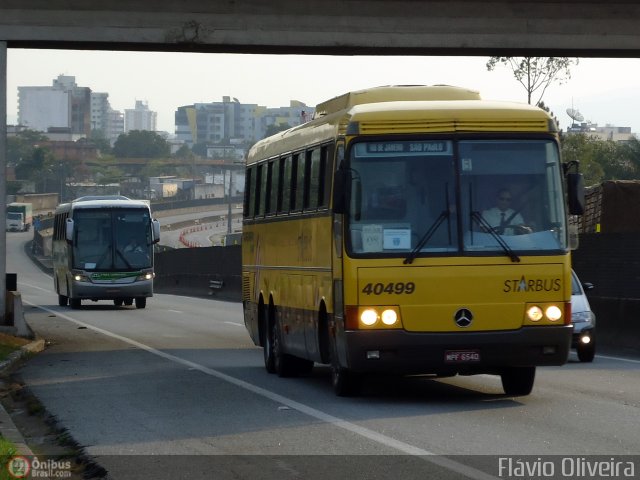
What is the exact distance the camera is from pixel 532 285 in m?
14.5

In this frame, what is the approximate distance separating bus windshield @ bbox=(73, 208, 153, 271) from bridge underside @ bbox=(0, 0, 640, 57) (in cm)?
1865

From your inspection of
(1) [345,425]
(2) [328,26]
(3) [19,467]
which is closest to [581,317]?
(2) [328,26]

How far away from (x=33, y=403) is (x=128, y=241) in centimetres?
2849

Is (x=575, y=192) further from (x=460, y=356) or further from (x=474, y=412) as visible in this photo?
(x=474, y=412)

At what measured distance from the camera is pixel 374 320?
14375mm

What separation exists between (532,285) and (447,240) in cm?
92

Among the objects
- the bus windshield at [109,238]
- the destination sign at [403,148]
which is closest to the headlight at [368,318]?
the destination sign at [403,148]

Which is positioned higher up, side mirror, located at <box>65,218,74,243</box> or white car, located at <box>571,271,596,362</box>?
side mirror, located at <box>65,218,74,243</box>

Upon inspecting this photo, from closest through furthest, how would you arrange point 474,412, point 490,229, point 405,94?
point 474,412, point 490,229, point 405,94

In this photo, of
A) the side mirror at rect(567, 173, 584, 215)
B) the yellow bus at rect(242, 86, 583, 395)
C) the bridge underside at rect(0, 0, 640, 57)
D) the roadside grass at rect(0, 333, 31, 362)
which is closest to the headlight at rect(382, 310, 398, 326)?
the yellow bus at rect(242, 86, 583, 395)

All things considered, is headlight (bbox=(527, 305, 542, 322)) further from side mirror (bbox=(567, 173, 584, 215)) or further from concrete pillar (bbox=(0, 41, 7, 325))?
concrete pillar (bbox=(0, 41, 7, 325))

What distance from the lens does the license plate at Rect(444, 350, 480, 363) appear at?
47.1 feet

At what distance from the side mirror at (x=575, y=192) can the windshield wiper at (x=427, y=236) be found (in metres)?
1.21

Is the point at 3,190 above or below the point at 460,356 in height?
above
